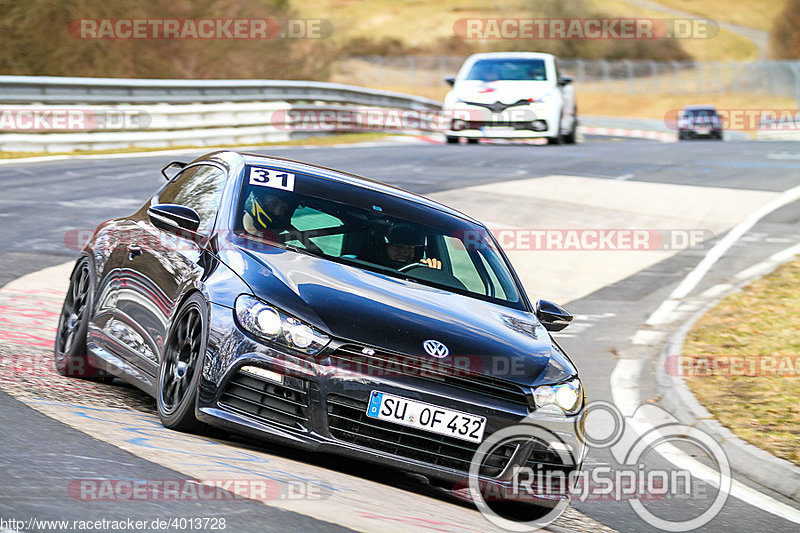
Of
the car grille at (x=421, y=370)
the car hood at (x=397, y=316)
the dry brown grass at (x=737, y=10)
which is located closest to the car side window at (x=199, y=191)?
the car hood at (x=397, y=316)

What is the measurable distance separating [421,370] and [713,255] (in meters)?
10.6

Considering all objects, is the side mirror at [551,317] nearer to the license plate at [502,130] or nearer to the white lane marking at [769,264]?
the white lane marking at [769,264]

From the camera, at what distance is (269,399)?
5234mm

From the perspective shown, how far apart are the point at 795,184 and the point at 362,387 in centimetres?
1724

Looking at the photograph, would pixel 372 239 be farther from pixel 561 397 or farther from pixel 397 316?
pixel 561 397

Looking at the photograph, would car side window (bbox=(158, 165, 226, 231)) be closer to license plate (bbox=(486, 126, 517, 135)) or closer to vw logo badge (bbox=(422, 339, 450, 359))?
vw logo badge (bbox=(422, 339, 450, 359))

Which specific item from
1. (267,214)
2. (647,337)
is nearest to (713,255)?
(647,337)

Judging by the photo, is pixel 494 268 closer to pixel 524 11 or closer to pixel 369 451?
pixel 369 451

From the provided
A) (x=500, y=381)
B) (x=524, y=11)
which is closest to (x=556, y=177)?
Answer: (x=500, y=381)

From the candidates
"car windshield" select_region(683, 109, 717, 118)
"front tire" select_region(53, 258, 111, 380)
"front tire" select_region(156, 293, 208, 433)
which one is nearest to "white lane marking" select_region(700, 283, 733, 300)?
"front tire" select_region(53, 258, 111, 380)

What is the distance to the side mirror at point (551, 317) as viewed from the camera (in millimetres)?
6605

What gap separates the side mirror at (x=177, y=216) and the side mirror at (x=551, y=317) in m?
2.02

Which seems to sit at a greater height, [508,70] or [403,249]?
[508,70]

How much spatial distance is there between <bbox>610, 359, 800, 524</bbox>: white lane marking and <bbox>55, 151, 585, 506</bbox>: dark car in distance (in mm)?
1419
